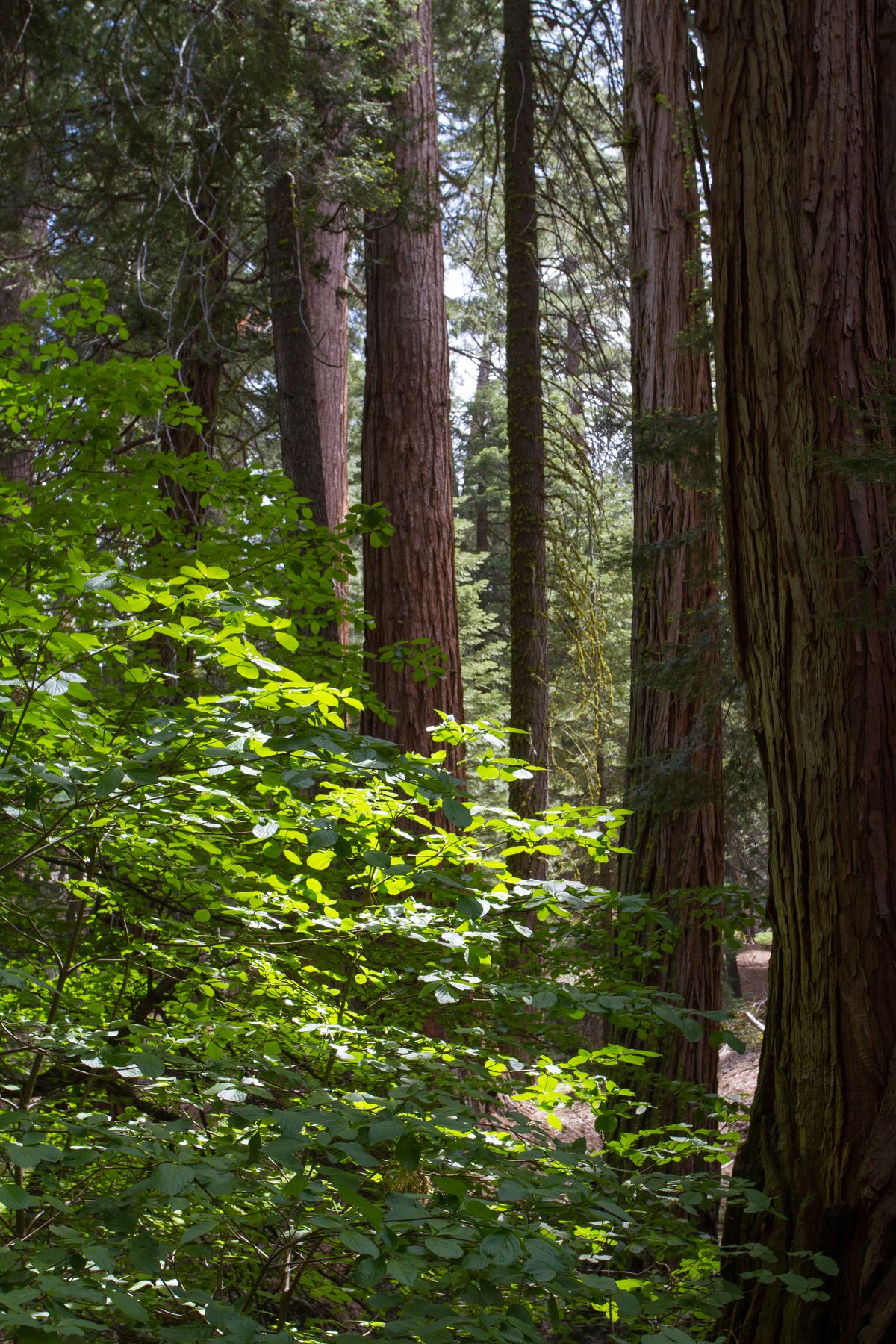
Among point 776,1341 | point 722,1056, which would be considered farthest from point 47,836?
point 722,1056

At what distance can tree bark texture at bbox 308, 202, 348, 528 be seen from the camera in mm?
9477

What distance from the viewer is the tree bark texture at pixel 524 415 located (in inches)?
368

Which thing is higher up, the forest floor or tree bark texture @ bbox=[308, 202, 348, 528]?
tree bark texture @ bbox=[308, 202, 348, 528]

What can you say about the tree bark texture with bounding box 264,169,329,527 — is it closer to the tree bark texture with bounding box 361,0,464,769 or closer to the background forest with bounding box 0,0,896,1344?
the tree bark texture with bounding box 361,0,464,769

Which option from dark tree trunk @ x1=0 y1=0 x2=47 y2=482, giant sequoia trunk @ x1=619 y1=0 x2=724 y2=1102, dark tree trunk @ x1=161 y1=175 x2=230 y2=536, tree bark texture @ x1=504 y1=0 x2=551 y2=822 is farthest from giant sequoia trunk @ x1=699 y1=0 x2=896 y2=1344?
tree bark texture @ x1=504 y1=0 x2=551 y2=822

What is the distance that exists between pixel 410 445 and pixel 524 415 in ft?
10.8

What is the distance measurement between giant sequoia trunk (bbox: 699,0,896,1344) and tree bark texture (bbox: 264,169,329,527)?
461 centimetres

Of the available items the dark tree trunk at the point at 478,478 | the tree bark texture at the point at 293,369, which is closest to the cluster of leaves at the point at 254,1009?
the tree bark texture at the point at 293,369

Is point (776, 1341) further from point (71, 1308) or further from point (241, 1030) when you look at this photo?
point (71, 1308)

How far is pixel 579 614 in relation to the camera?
8789mm

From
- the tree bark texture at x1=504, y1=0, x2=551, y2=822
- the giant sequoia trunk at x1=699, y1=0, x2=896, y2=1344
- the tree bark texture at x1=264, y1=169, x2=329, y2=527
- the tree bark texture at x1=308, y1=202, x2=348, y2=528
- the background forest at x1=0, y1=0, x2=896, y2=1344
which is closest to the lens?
the background forest at x1=0, y1=0, x2=896, y2=1344

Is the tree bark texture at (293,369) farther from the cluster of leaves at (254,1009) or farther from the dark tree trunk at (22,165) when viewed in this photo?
the cluster of leaves at (254,1009)

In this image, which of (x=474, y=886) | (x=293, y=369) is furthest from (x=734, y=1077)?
(x=474, y=886)

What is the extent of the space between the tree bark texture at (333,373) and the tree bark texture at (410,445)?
262cm
